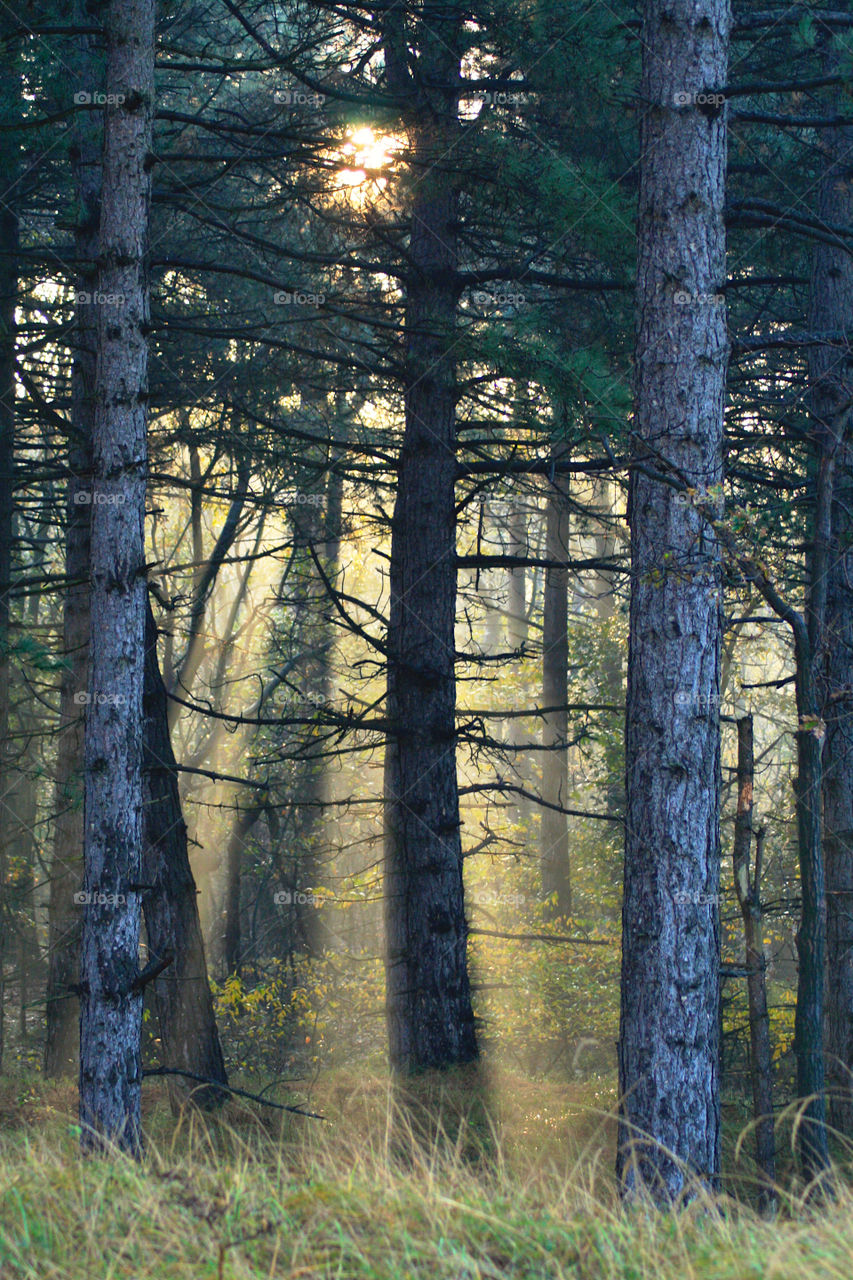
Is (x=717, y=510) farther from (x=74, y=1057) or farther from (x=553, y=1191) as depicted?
(x=74, y=1057)

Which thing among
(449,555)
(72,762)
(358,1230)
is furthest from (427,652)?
(358,1230)

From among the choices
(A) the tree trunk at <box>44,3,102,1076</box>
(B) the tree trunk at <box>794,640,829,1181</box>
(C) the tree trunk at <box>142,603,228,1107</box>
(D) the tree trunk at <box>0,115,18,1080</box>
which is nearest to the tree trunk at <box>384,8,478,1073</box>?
(C) the tree trunk at <box>142,603,228,1107</box>

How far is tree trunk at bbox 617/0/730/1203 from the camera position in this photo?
20.5ft

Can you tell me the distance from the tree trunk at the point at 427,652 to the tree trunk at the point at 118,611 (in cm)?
297

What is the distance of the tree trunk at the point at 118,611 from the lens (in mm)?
6660

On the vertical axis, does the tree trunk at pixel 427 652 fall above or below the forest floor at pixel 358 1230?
above

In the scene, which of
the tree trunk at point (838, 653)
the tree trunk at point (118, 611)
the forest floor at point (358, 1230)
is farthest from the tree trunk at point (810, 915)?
the tree trunk at point (118, 611)

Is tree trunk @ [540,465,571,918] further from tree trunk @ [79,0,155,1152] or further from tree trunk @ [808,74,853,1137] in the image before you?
tree trunk @ [79,0,155,1152]

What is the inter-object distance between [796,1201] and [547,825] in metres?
16.3

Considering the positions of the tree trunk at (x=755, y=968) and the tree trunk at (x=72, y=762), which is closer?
the tree trunk at (x=755, y=968)

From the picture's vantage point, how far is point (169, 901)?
387 inches

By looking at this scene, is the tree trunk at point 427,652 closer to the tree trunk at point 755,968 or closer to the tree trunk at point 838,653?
the tree trunk at point 755,968

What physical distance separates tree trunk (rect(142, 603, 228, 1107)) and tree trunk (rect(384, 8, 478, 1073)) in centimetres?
176

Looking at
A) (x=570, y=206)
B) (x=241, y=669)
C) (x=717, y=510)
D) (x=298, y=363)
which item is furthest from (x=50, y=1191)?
(x=241, y=669)
